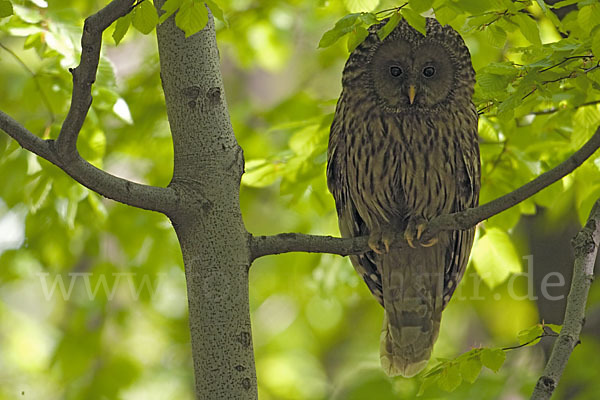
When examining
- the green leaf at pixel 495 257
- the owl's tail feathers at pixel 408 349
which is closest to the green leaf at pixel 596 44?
the green leaf at pixel 495 257

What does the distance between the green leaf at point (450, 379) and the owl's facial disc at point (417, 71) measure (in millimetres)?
1241

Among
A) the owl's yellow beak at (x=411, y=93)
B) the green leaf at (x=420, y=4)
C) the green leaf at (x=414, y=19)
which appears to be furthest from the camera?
the owl's yellow beak at (x=411, y=93)

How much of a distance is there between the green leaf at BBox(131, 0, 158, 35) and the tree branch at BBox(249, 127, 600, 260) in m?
0.69

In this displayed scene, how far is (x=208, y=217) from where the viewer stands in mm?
2191

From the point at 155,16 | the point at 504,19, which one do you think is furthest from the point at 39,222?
the point at 504,19

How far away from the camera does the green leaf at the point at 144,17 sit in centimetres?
204

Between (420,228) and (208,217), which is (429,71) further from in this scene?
(208,217)

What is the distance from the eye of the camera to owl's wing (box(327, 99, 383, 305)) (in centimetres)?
323

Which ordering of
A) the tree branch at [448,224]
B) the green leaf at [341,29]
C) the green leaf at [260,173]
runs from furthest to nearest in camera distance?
the green leaf at [260,173], the green leaf at [341,29], the tree branch at [448,224]

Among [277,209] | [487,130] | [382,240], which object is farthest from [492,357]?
[277,209]

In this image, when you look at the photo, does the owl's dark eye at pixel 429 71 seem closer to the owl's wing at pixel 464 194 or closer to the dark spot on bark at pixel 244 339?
the owl's wing at pixel 464 194

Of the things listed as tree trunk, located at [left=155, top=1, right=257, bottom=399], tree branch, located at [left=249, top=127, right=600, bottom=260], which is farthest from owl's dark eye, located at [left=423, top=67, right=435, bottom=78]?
tree trunk, located at [left=155, top=1, right=257, bottom=399]

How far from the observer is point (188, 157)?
7.45 feet

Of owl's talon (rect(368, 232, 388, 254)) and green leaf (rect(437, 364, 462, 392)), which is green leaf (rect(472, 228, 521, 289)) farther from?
green leaf (rect(437, 364, 462, 392))
